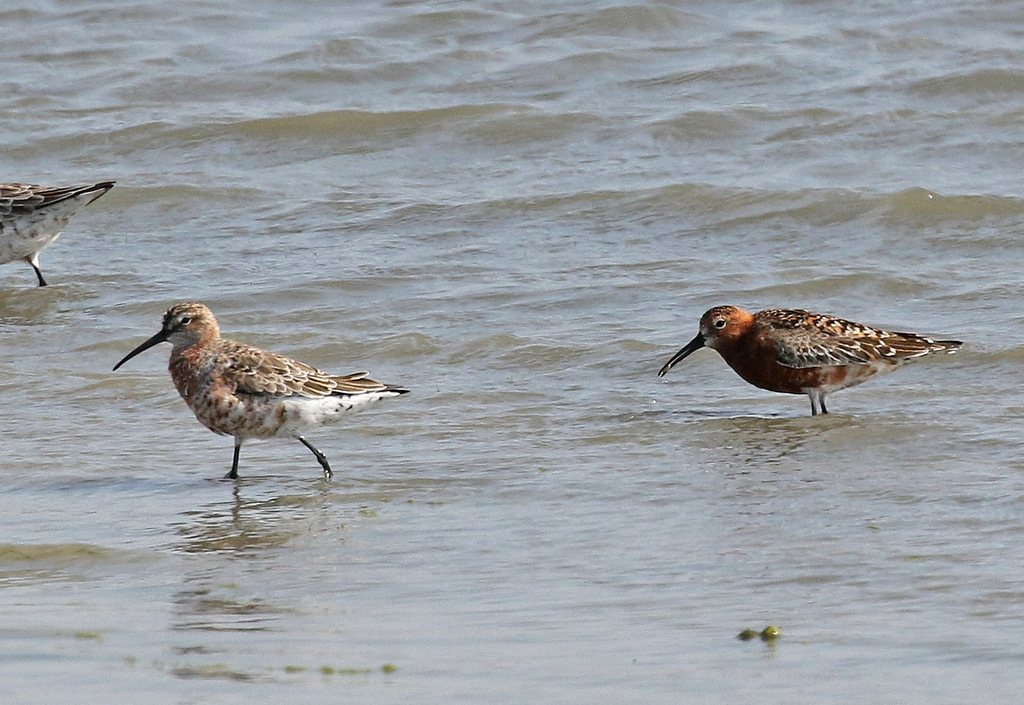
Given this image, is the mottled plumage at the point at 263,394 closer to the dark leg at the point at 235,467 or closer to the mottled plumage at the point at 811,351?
the dark leg at the point at 235,467

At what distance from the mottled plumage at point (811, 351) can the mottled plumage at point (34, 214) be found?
5.66 m

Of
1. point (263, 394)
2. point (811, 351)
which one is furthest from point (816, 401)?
point (263, 394)

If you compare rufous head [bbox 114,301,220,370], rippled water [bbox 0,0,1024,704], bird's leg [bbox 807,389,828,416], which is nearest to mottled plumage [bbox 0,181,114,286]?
rippled water [bbox 0,0,1024,704]

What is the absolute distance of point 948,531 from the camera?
7.46 meters

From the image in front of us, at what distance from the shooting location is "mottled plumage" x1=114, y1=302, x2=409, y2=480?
343 inches

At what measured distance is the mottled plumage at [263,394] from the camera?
8711mm

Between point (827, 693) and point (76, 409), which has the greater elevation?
point (827, 693)

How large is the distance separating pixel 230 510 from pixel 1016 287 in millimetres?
6259

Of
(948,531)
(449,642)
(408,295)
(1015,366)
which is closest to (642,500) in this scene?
(948,531)

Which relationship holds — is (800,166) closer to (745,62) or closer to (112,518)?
(745,62)

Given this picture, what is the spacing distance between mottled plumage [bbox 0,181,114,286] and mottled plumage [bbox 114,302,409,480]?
5352mm

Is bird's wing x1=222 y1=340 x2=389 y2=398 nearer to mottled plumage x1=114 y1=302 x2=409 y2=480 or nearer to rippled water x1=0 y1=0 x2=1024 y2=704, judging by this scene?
mottled plumage x1=114 y1=302 x2=409 y2=480

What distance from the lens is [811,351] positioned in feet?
33.3

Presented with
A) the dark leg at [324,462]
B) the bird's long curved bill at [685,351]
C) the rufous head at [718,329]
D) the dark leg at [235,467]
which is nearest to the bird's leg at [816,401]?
the rufous head at [718,329]
